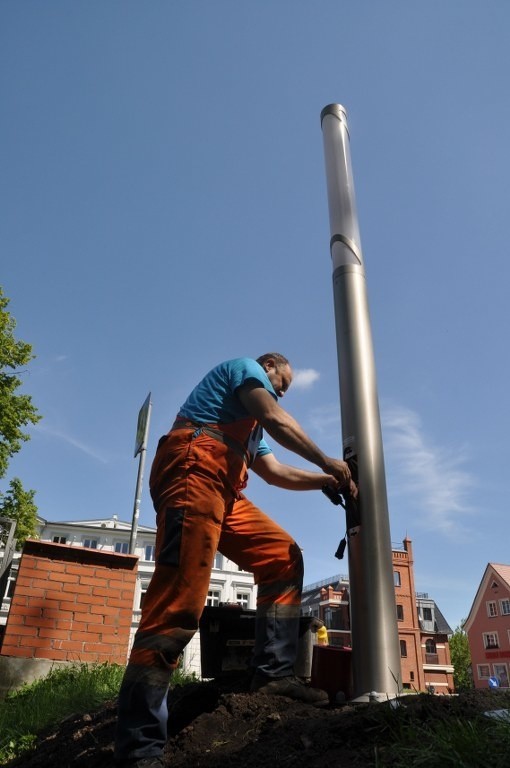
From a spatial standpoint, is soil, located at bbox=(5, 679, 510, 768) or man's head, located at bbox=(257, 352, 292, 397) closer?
soil, located at bbox=(5, 679, 510, 768)

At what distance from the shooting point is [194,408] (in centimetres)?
272

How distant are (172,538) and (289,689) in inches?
36.5

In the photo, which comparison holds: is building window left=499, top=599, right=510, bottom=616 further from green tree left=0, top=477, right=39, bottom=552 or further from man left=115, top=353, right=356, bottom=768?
man left=115, top=353, right=356, bottom=768

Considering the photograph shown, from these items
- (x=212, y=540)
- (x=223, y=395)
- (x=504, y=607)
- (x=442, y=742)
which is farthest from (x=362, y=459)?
(x=504, y=607)

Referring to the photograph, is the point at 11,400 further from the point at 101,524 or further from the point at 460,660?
the point at 460,660

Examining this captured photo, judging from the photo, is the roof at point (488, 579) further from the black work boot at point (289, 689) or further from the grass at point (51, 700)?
the black work boot at point (289, 689)

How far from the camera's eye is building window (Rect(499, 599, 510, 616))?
47.9 metres

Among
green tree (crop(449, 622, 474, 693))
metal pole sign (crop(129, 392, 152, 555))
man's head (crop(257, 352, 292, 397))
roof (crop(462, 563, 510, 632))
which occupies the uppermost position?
roof (crop(462, 563, 510, 632))

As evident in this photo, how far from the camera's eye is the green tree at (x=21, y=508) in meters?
21.2

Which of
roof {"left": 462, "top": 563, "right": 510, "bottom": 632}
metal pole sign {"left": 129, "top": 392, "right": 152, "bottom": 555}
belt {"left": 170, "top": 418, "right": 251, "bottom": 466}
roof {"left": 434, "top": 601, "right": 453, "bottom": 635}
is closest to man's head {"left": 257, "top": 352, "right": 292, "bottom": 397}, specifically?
belt {"left": 170, "top": 418, "right": 251, "bottom": 466}

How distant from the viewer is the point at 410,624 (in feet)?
162

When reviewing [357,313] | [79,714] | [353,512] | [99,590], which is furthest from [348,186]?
[99,590]

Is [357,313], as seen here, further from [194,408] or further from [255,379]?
[194,408]

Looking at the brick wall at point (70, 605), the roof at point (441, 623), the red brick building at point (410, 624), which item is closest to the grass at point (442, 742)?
the brick wall at point (70, 605)
